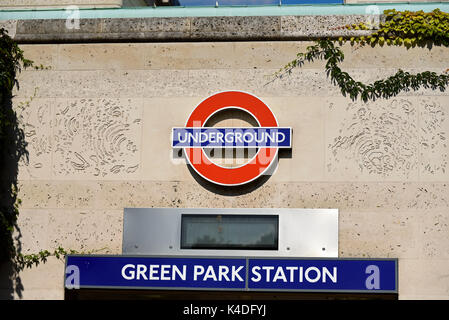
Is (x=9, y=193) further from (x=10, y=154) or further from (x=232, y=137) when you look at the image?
(x=232, y=137)

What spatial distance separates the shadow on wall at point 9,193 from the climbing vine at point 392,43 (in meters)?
4.83

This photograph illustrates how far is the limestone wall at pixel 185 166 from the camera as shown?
14.5m

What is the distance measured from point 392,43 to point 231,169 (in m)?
3.53

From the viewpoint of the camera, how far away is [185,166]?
15.1 m

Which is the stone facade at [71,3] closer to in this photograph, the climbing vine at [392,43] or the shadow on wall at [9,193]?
the shadow on wall at [9,193]

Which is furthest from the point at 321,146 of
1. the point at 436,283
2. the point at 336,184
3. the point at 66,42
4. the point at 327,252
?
the point at 66,42

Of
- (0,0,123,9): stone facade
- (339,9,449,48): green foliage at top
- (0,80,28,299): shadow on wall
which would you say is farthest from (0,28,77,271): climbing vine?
(339,9,449,48): green foliage at top

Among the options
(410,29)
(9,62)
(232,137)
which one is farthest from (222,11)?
(9,62)

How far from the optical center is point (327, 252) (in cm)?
1440

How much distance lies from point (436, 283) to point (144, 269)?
189 inches

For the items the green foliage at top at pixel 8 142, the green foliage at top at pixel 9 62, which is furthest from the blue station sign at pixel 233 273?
the green foliage at top at pixel 9 62

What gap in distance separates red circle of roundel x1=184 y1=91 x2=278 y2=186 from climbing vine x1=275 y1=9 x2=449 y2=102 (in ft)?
2.47

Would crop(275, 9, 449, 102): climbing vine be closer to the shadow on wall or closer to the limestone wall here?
the limestone wall

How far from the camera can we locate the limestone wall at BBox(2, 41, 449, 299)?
14508 millimetres
